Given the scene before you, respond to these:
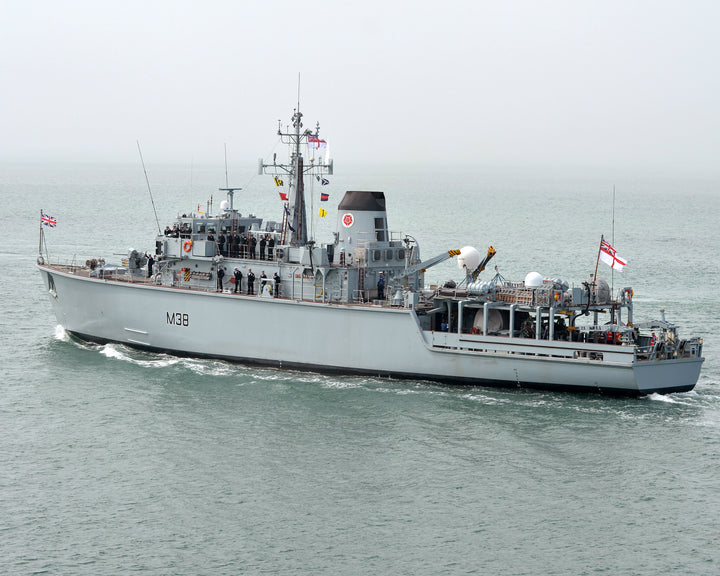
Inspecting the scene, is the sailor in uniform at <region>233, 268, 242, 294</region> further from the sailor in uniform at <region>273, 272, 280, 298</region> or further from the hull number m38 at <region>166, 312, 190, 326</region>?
the hull number m38 at <region>166, 312, 190, 326</region>

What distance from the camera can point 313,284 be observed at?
35.3 meters

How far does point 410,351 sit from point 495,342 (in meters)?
3.08

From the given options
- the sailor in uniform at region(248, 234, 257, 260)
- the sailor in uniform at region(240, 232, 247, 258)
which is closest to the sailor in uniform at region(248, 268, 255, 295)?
the sailor in uniform at region(248, 234, 257, 260)

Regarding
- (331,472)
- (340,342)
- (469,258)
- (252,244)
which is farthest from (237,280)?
(331,472)

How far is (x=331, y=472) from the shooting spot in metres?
25.2

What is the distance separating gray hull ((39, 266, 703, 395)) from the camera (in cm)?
3103

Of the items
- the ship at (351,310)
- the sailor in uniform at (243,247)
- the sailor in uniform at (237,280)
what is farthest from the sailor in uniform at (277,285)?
the sailor in uniform at (243,247)

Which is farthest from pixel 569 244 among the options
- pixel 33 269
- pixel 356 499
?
pixel 356 499

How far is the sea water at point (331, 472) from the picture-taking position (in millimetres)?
20828

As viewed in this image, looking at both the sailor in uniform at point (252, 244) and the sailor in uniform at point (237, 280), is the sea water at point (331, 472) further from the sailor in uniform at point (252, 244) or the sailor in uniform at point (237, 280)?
the sailor in uniform at point (252, 244)

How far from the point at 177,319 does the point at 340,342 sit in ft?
23.1

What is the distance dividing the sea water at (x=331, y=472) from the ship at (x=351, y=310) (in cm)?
76

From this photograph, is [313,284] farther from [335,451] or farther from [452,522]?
[452,522]

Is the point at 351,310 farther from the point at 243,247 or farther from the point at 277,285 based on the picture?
the point at 243,247
